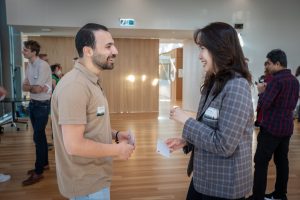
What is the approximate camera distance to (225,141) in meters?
1.28

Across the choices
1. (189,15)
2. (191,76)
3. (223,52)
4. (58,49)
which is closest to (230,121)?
(223,52)

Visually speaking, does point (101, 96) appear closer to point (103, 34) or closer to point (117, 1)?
point (103, 34)

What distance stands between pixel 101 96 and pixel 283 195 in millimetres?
2544

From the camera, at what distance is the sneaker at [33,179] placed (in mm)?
3499

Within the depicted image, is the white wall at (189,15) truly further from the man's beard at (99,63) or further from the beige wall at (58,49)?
the man's beard at (99,63)

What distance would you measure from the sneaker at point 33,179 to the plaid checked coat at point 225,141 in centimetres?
276

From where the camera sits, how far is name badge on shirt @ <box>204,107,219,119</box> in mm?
1352

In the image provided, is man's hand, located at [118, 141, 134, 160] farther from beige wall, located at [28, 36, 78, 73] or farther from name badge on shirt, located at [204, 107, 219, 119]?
beige wall, located at [28, 36, 78, 73]

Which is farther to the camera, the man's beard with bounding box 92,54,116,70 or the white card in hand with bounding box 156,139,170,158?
the white card in hand with bounding box 156,139,170,158

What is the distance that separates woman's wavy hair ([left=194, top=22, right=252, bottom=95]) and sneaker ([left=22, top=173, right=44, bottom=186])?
3.01 meters

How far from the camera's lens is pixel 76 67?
1.44 meters

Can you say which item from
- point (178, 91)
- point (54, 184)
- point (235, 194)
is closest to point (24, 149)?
point (54, 184)

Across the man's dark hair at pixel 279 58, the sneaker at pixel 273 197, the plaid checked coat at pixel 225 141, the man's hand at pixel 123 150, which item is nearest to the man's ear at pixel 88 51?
the man's hand at pixel 123 150

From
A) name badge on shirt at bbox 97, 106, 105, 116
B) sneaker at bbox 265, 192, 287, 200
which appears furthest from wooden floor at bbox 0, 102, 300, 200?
name badge on shirt at bbox 97, 106, 105, 116
